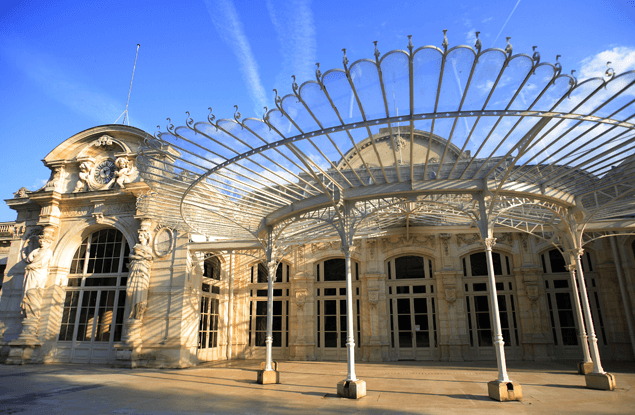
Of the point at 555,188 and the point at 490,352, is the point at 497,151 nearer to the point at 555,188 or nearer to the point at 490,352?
the point at 555,188

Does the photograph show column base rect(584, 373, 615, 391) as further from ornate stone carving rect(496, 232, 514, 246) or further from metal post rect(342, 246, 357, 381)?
ornate stone carving rect(496, 232, 514, 246)

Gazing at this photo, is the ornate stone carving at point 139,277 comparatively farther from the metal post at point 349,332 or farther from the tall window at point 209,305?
the metal post at point 349,332

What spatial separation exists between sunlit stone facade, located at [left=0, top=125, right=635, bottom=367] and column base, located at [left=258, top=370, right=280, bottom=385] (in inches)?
214

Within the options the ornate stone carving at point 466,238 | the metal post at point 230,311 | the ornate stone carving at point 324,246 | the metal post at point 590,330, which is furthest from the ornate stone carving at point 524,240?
the metal post at point 230,311

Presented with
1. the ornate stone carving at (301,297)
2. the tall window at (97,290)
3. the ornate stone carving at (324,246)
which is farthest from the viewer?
the ornate stone carving at (324,246)

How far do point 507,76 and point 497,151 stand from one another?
2378 mm

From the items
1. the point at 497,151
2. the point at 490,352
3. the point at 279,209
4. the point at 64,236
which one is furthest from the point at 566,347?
the point at 64,236

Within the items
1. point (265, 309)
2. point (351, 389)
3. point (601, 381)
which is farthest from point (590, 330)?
point (265, 309)

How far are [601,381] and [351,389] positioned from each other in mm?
5110

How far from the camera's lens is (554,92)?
19.0ft

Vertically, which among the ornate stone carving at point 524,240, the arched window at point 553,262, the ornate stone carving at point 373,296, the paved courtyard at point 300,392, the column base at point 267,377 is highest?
the ornate stone carving at point 524,240

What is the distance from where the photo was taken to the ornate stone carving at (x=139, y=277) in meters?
14.0

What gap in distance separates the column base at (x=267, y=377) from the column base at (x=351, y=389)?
2316 mm

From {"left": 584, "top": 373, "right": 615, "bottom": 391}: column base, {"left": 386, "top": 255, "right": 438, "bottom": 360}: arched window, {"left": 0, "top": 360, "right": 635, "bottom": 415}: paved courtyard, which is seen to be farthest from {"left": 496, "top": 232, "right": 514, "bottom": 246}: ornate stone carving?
{"left": 584, "top": 373, "right": 615, "bottom": 391}: column base
